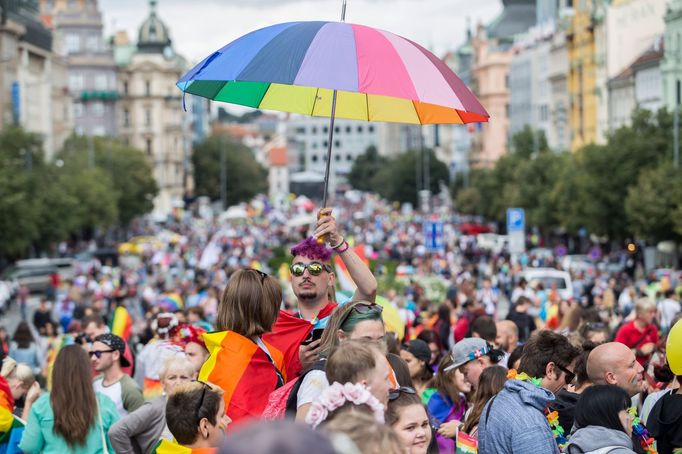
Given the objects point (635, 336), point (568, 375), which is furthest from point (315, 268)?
point (635, 336)

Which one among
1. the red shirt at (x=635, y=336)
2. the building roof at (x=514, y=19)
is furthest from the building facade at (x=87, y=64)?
the red shirt at (x=635, y=336)

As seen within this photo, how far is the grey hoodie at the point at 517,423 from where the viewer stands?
23.1ft

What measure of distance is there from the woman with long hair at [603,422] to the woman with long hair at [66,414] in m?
2.73

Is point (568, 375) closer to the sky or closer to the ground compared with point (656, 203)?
closer to the sky

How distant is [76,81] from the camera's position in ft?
473

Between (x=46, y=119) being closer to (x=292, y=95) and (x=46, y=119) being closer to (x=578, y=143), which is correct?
(x=578, y=143)

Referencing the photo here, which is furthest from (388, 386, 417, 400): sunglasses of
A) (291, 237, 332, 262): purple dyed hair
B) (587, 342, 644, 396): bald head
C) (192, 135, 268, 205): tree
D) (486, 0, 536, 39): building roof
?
(192, 135, 268, 205): tree

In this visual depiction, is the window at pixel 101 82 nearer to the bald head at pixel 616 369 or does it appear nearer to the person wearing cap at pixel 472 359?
the person wearing cap at pixel 472 359

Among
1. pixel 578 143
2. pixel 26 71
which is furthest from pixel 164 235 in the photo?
pixel 578 143

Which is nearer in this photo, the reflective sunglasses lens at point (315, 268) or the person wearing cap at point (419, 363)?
the reflective sunglasses lens at point (315, 268)

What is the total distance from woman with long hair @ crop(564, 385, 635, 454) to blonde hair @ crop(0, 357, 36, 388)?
14.7 feet

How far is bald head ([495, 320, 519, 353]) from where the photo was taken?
39.3ft

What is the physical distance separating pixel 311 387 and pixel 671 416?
2183 millimetres

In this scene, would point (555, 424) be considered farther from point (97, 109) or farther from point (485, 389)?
point (97, 109)
